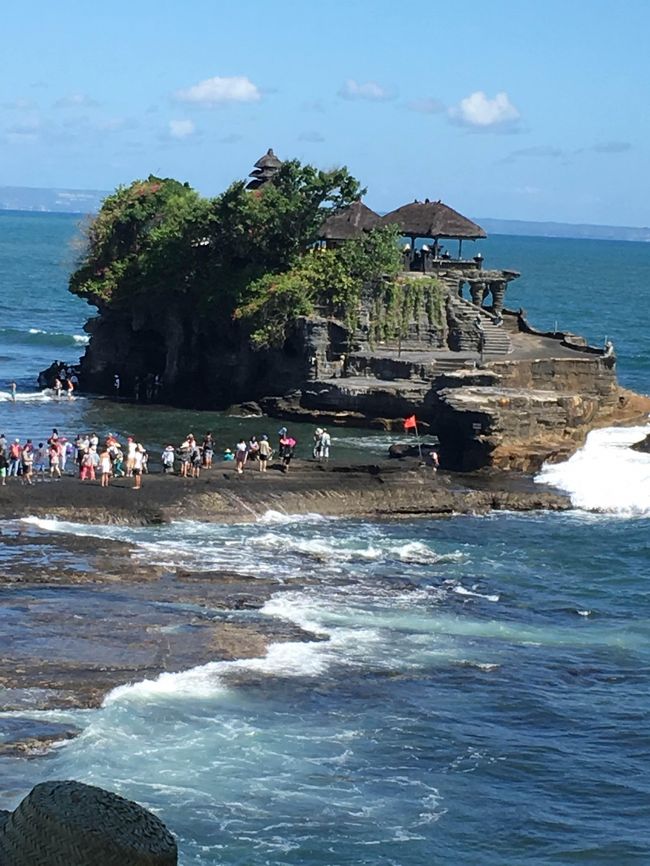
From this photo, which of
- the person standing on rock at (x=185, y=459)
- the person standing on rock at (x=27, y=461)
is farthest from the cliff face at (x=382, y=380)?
the person standing on rock at (x=27, y=461)

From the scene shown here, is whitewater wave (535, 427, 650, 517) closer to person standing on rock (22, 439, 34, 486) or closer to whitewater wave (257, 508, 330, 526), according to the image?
whitewater wave (257, 508, 330, 526)

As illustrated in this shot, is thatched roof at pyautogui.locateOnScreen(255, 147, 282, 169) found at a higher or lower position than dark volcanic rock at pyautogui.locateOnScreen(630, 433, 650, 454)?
higher

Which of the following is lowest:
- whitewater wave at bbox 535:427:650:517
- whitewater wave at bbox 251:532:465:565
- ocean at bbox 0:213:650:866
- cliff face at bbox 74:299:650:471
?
ocean at bbox 0:213:650:866

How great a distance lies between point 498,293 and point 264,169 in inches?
485

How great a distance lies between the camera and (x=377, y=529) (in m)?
38.4

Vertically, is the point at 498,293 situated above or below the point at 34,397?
above

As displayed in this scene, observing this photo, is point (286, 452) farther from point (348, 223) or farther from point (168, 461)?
point (348, 223)

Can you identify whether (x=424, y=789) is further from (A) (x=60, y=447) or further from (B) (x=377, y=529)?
(A) (x=60, y=447)

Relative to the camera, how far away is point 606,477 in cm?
4500

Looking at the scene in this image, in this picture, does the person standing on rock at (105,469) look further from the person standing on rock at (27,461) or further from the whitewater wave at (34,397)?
the whitewater wave at (34,397)

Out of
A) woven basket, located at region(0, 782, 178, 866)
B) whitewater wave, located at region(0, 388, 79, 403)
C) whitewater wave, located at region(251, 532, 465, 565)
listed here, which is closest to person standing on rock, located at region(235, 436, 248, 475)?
whitewater wave, located at region(251, 532, 465, 565)

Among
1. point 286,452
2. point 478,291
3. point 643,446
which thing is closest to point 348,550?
point 286,452

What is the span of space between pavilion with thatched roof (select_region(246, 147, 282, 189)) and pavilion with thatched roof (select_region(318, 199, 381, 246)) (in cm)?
644

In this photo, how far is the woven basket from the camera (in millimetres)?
8211
